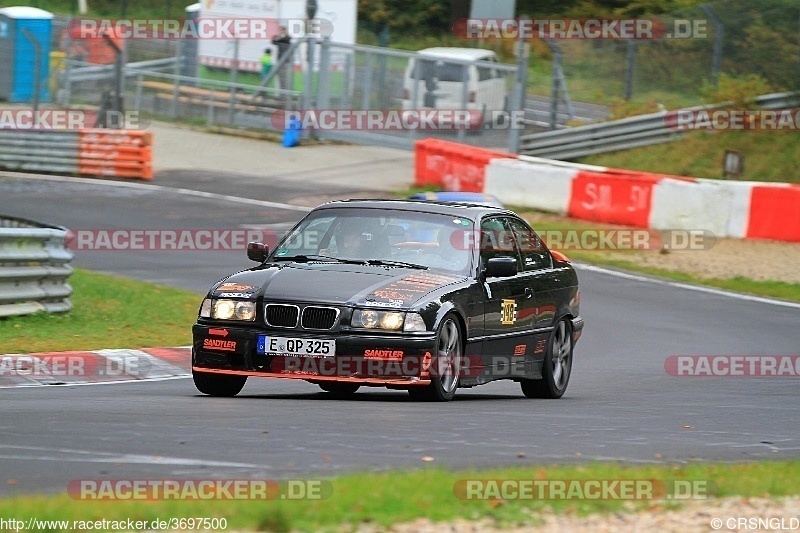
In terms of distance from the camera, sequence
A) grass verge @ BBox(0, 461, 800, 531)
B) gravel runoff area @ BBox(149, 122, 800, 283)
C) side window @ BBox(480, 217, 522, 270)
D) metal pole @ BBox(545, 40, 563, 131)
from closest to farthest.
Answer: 1. grass verge @ BBox(0, 461, 800, 531)
2. side window @ BBox(480, 217, 522, 270)
3. gravel runoff area @ BBox(149, 122, 800, 283)
4. metal pole @ BBox(545, 40, 563, 131)

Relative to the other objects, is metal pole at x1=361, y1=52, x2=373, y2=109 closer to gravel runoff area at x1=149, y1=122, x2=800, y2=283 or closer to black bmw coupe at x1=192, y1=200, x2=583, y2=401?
gravel runoff area at x1=149, y1=122, x2=800, y2=283

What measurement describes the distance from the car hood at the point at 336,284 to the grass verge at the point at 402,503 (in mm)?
2622

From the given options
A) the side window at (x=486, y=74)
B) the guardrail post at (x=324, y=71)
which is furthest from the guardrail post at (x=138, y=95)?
the side window at (x=486, y=74)

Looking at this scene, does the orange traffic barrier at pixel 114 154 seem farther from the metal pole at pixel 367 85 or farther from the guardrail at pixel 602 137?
the guardrail at pixel 602 137

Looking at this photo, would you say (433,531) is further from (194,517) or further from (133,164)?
(133,164)

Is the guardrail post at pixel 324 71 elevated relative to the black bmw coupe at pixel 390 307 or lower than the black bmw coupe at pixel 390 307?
elevated

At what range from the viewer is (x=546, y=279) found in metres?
11.3

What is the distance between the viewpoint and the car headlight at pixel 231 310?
927 cm

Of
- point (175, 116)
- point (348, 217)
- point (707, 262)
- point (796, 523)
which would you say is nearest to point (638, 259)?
point (707, 262)

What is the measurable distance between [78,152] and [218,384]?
20484 millimetres

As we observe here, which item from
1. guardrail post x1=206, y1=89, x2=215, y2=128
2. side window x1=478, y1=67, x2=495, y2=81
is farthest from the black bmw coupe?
guardrail post x1=206, y1=89, x2=215, y2=128

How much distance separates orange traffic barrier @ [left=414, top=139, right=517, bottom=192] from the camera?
86.8 ft

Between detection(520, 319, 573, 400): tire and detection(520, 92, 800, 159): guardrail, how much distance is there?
17.6m

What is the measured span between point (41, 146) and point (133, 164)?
2061mm
